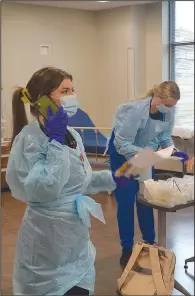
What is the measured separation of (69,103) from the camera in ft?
4.23

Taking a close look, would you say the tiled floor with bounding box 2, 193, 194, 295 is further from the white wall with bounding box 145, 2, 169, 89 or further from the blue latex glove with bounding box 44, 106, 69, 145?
the white wall with bounding box 145, 2, 169, 89

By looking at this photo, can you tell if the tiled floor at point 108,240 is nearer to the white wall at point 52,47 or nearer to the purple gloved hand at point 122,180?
the purple gloved hand at point 122,180

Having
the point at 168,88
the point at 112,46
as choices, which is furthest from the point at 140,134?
the point at 112,46

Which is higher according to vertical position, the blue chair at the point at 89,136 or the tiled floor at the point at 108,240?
the blue chair at the point at 89,136

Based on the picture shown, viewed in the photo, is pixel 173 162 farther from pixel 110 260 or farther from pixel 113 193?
pixel 110 260

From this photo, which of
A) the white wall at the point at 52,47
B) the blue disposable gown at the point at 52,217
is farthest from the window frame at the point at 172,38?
the blue disposable gown at the point at 52,217

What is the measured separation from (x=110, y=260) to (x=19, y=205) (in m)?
0.37

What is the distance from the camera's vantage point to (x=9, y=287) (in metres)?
1.52

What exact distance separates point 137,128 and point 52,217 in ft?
1.12

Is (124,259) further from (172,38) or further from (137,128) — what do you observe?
(172,38)

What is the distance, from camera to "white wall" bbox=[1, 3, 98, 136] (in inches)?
50.8

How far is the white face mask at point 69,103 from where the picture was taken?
4.22 feet

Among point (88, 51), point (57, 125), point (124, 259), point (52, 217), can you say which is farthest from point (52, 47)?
point (124, 259)

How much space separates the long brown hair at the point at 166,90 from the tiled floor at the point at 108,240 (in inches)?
11.1
